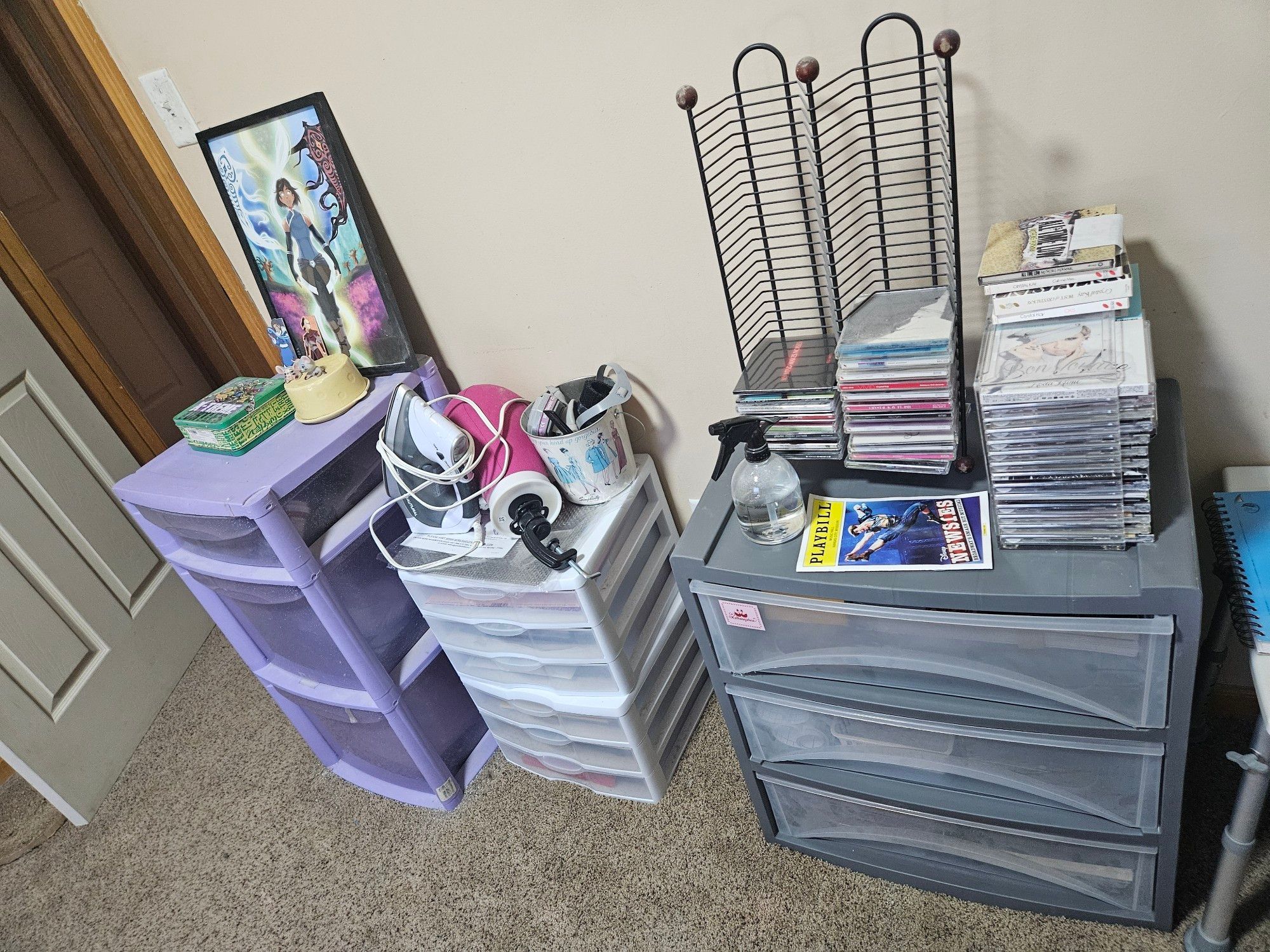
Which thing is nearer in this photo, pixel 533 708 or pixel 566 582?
pixel 566 582

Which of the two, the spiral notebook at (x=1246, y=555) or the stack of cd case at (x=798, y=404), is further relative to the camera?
the stack of cd case at (x=798, y=404)

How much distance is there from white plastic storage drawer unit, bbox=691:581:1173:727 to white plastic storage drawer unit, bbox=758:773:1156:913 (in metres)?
0.22

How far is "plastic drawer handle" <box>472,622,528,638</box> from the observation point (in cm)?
131

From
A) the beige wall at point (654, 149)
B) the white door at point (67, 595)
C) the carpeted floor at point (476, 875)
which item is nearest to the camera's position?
the beige wall at point (654, 149)

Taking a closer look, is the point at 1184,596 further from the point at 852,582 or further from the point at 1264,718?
the point at 852,582

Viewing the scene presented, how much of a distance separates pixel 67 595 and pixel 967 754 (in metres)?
1.83

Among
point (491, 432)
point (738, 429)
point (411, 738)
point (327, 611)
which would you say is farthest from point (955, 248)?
point (411, 738)

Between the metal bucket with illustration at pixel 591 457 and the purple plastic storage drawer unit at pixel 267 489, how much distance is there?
307mm

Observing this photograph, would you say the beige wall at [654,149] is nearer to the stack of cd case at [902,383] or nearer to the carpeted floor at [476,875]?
the stack of cd case at [902,383]

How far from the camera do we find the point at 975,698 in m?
0.98

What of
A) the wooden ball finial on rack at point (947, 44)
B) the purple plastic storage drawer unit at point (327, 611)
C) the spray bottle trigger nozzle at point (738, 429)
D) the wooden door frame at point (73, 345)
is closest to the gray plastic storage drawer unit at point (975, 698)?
the spray bottle trigger nozzle at point (738, 429)

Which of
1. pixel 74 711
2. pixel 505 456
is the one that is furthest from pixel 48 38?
pixel 74 711

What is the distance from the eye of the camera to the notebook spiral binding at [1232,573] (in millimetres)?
869

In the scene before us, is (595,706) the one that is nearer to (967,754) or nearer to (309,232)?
Answer: (967,754)
